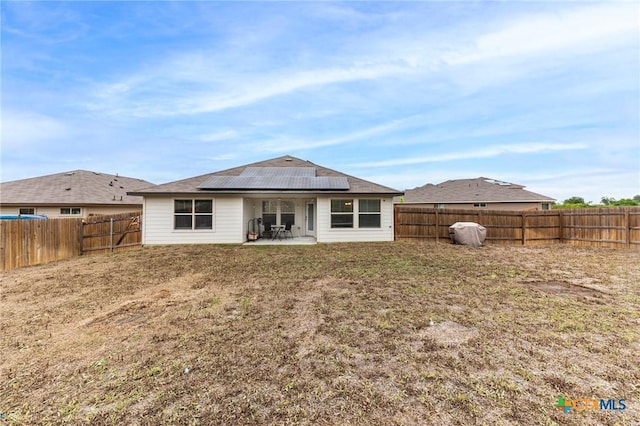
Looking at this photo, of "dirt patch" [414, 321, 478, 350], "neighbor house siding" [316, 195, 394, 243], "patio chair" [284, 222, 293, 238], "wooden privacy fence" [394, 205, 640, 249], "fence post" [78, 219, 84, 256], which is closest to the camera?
"dirt patch" [414, 321, 478, 350]

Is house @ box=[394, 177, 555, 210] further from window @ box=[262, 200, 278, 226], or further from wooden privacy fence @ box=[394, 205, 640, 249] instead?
window @ box=[262, 200, 278, 226]

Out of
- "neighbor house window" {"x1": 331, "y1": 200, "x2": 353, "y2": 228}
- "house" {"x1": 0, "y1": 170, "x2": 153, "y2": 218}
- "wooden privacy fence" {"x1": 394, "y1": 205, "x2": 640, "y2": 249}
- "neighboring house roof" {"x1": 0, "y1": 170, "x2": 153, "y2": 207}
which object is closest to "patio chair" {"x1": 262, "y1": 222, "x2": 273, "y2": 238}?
"neighbor house window" {"x1": 331, "y1": 200, "x2": 353, "y2": 228}

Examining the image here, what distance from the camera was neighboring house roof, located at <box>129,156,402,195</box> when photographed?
473 inches

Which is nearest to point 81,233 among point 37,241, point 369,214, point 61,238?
point 61,238

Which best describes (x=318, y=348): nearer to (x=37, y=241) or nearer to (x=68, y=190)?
(x=37, y=241)

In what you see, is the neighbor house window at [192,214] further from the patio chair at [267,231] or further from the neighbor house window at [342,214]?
the neighbor house window at [342,214]

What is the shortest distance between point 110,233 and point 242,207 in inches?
209

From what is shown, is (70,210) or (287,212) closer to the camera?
(287,212)

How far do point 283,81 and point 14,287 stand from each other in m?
12.6

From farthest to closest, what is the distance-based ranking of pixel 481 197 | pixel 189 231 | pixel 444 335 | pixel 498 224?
pixel 481 197 → pixel 498 224 → pixel 189 231 → pixel 444 335

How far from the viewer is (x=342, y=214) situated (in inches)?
496

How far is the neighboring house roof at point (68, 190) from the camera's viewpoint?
16031mm

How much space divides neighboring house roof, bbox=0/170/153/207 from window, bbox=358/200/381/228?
14991 mm

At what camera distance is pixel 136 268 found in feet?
25.5
